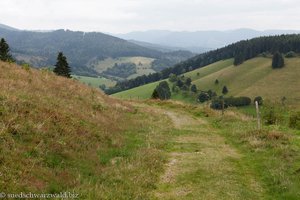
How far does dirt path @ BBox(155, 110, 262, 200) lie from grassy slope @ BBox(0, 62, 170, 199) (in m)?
0.78

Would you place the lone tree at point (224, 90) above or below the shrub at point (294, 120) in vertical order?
below

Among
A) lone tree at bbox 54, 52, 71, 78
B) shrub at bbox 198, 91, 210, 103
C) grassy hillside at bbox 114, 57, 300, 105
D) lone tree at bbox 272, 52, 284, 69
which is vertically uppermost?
lone tree at bbox 54, 52, 71, 78

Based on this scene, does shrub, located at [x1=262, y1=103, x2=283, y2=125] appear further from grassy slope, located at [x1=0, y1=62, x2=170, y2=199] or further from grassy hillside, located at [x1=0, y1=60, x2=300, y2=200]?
grassy slope, located at [x1=0, y1=62, x2=170, y2=199]

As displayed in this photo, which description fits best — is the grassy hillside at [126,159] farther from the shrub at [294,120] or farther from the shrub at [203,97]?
the shrub at [203,97]

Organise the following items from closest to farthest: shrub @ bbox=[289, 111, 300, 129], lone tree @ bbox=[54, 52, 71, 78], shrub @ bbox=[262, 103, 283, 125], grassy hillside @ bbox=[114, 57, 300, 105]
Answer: shrub @ bbox=[289, 111, 300, 129] < shrub @ bbox=[262, 103, 283, 125] < lone tree @ bbox=[54, 52, 71, 78] < grassy hillside @ bbox=[114, 57, 300, 105]

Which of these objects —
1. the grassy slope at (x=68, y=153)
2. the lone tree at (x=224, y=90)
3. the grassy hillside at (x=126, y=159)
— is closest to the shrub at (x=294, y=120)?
A: the grassy hillside at (x=126, y=159)

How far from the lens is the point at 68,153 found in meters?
15.7

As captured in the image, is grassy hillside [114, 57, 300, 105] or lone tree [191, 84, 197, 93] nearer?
grassy hillside [114, 57, 300, 105]

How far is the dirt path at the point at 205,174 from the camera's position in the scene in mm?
13844

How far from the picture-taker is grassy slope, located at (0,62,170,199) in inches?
488

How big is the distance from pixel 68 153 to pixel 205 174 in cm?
604

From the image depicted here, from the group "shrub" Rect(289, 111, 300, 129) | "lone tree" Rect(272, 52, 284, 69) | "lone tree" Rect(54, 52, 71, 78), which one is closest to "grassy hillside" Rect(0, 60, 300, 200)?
"shrub" Rect(289, 111, 300, 129)

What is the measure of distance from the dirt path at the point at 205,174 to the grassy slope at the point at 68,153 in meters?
0.78

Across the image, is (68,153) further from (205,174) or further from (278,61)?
A: (278,61)
